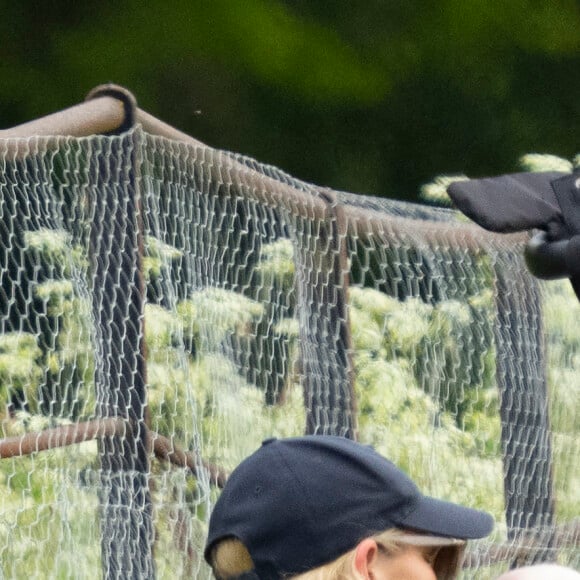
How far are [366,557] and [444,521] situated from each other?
117 millimetres

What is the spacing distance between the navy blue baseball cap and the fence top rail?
87 cm

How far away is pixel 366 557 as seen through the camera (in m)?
1.60

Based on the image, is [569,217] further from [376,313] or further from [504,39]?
[504,39]

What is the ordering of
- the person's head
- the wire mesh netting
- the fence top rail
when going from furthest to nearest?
the fence top rail
the wire mesh netting
the person's head

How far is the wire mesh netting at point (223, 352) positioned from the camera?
2.39 metres

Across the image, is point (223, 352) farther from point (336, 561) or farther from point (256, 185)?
point (336, 561)

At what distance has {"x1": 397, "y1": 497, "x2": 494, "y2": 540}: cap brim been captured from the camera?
1.65 m

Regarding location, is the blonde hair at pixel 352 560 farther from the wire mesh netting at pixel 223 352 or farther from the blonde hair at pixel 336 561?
the wire mesh netting at pixel 223 352

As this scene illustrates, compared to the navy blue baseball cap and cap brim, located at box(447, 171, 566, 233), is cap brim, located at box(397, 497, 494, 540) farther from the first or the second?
cap brim, located at box(447, 171, 566, 233)

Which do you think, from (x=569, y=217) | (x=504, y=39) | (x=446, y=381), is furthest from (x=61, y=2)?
(x=569, y=217)

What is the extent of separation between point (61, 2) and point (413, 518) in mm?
4537

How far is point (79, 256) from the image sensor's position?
253 cm

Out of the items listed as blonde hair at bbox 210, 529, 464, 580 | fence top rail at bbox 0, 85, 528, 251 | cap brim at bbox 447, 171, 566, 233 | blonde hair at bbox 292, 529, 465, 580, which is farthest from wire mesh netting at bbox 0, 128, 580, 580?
cap brim at bbox 447, 171, 566, 233

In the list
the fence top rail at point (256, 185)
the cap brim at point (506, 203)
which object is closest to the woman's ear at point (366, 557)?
the cap brim at point (506, 203)
